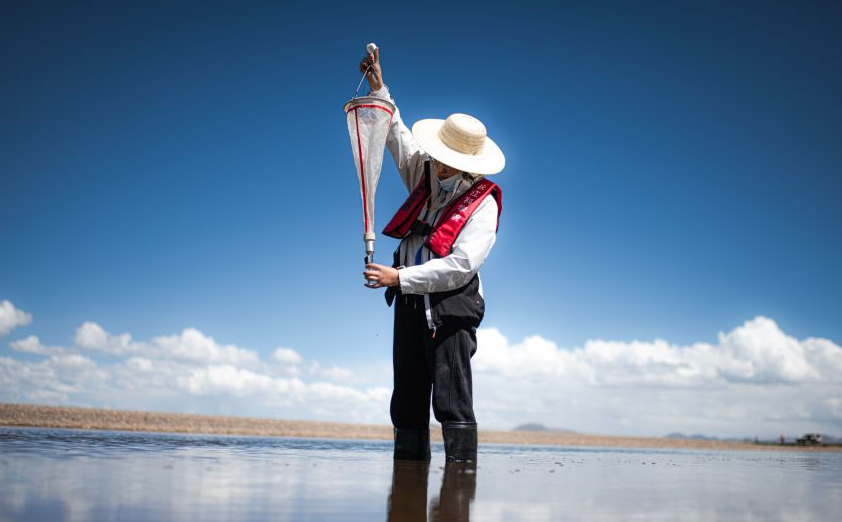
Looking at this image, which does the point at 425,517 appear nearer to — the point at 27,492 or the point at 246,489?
the point at 246,489

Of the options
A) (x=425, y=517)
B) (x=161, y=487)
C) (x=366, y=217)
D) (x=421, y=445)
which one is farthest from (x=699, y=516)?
(x=366, y=217)

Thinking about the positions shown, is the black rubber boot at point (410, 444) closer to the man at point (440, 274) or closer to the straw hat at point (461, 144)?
the man at point (440, 274)

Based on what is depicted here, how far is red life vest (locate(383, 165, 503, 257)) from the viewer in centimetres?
412

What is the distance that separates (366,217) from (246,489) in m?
2.05

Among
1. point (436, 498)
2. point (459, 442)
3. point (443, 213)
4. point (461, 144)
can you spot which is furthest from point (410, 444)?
point (461, 144)

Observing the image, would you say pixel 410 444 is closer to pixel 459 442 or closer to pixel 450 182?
pixel 459 442

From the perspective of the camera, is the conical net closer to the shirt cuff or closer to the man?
the man

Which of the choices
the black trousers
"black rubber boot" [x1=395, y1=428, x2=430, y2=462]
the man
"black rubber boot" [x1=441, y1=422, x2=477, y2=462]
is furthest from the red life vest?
"black rubber boot" [x1=395, y1=428, x2=430, y2=462]

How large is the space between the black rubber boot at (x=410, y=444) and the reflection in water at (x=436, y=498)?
44 cm

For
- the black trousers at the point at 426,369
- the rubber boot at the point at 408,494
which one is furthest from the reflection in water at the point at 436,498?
the black trousers at the point at 426,369

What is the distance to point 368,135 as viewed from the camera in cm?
442

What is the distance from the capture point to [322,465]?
398 cm

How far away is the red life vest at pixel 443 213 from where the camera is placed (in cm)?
412

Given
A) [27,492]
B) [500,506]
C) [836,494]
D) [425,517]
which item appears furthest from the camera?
[836,494]
